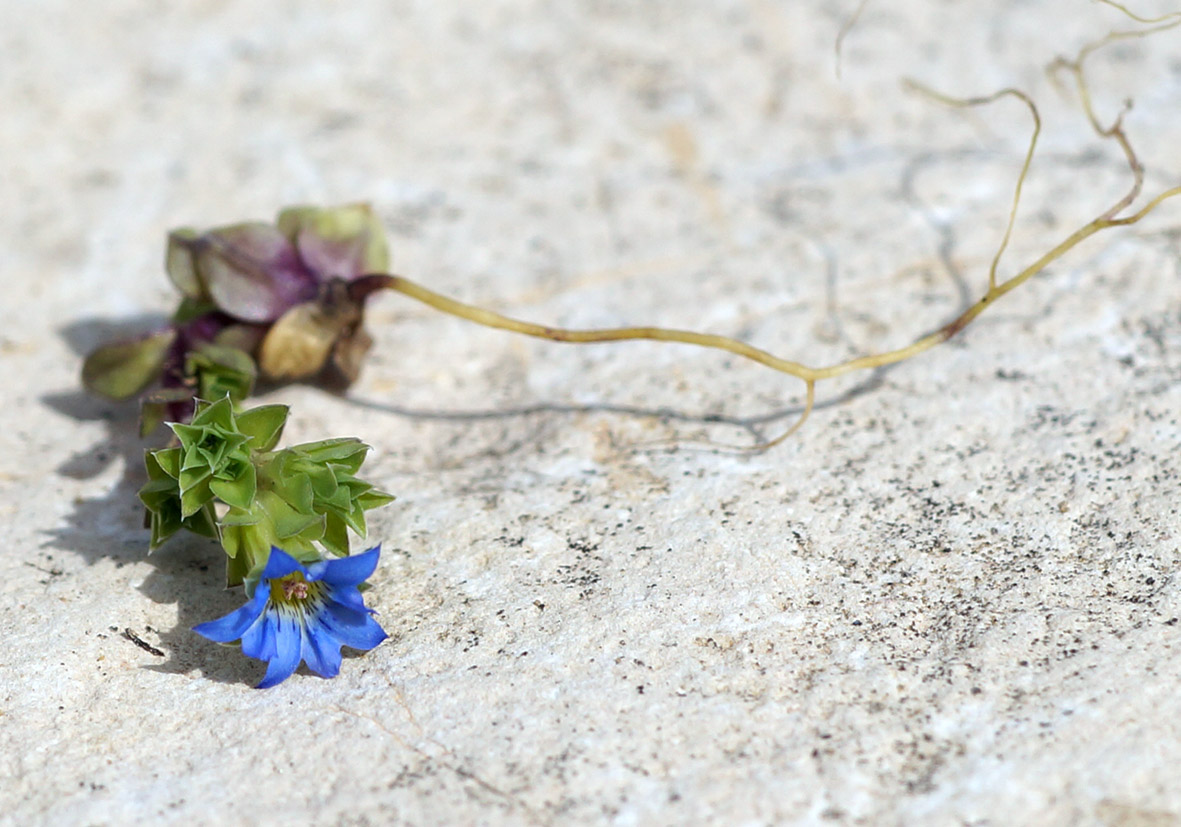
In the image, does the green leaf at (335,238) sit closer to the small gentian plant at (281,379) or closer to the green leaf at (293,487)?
the small gentian plant at (281,379)

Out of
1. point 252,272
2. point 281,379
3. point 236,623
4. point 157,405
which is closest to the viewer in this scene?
point 236,623

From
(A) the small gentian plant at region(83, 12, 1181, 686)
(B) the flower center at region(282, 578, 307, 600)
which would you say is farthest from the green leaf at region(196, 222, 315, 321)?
(B) the flower center at region(282, 578, 307, 600)

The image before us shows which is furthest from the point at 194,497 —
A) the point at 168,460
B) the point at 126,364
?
the point at 126,364

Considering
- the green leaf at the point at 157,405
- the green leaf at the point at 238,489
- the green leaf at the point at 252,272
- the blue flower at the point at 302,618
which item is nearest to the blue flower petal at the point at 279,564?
the blue flower at the point at 302,618

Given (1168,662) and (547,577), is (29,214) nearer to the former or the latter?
(547,577)

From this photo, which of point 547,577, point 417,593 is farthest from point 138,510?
point 547,577

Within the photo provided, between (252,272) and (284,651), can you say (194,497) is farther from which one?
(252,272)
